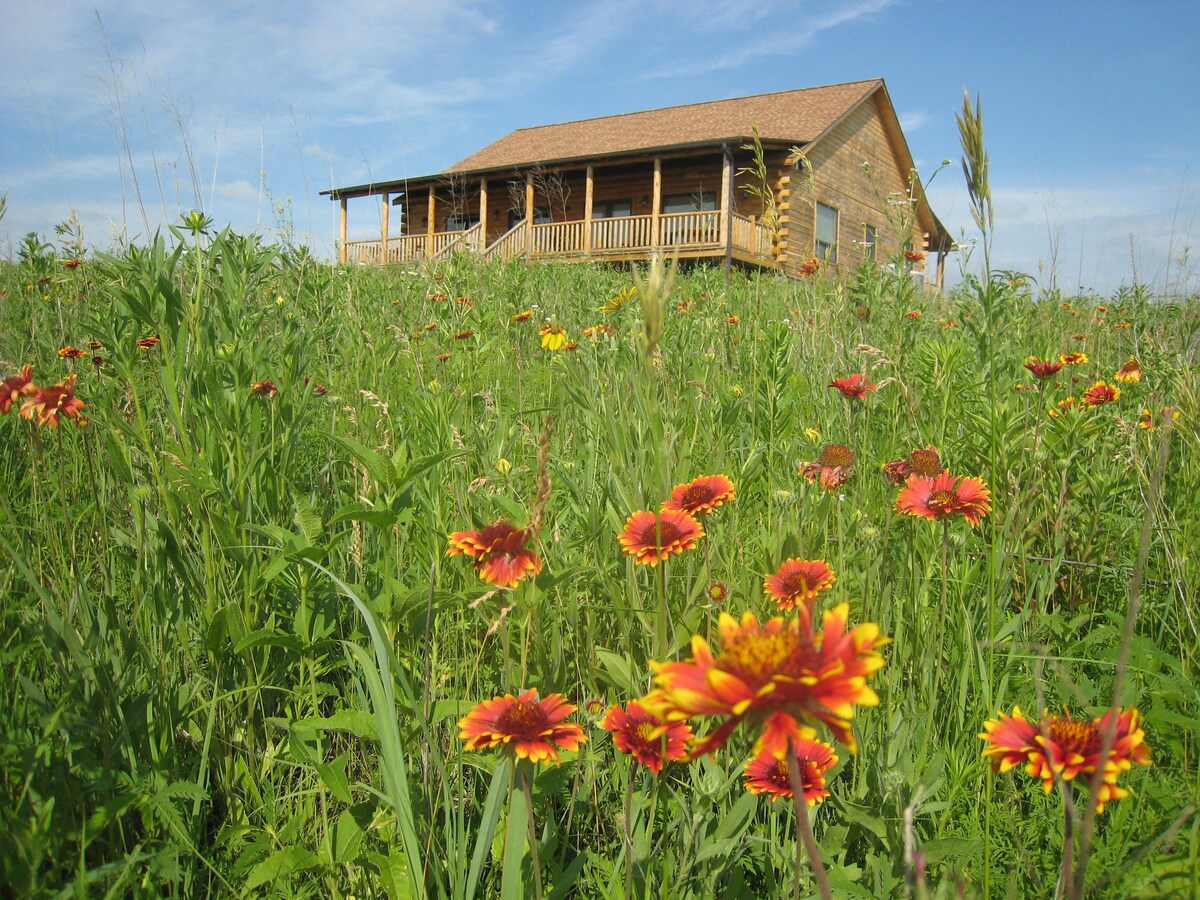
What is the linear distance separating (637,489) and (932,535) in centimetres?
70

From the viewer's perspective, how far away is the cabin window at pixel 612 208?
67.2ft

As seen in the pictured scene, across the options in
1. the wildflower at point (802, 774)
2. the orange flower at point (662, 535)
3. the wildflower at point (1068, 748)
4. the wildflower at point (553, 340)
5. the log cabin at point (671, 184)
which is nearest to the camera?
the wildflower at point (1068, 748)

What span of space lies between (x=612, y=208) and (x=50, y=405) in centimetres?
2061

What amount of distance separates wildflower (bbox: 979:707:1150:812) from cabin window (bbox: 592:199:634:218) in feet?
68.1

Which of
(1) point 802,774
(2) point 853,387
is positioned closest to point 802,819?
(1) point 802,774

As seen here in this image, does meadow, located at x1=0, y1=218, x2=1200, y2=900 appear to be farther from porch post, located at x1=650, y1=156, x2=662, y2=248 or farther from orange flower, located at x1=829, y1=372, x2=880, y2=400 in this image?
porch post, located at x1=650, y1=156, x2=662, y2=248

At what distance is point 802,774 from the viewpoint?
1021 mm

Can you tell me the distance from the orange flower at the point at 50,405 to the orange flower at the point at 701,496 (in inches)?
49.0

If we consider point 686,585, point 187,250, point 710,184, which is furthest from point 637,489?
point 710,184

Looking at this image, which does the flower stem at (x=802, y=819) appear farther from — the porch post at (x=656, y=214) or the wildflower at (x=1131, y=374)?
the porch post at (x=656, y=214)

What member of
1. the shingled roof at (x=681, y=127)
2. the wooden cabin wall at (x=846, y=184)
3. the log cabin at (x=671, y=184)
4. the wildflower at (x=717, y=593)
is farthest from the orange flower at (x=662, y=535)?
the wooden cabin wall at (x=846, y=184)

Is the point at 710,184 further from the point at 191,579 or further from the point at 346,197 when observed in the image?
the point at 191,579

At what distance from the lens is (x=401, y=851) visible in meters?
1.02

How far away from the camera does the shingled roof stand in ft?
60.0
